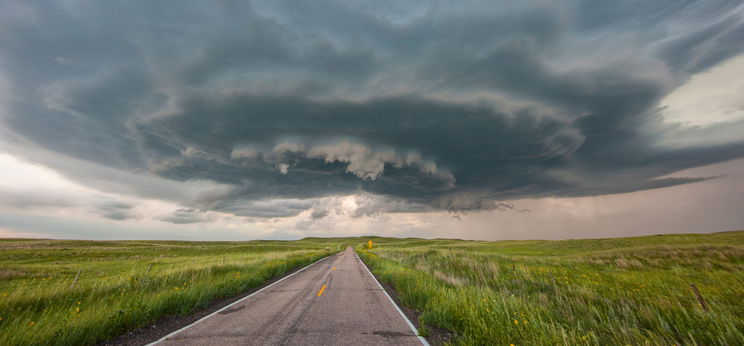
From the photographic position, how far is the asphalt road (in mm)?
5668

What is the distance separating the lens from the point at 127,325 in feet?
22.0

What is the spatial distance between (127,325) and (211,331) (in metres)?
2.38

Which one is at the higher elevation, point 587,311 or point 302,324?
point 302,324

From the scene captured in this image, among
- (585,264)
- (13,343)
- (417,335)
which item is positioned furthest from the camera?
(585,264)

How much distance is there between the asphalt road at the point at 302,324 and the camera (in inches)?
223

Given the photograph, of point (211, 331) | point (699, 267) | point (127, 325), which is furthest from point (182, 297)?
point (699, 267)

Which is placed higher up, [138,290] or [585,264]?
[138,290]

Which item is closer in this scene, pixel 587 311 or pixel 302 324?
pixel 302 324

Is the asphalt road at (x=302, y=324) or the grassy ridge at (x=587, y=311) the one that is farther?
the asphalt road at (x=302, y=324)

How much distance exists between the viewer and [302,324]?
22.0ft

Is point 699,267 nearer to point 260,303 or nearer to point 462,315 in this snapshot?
point 462,315

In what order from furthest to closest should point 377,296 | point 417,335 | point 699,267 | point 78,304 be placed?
point 699,267 → point 377,296 → point 78,304 → point 417,335

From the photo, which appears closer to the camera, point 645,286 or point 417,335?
point 417,335

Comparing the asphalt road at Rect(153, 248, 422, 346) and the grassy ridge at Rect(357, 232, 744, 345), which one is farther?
the asphalt road at Rect(153, 248, 422, 346)
